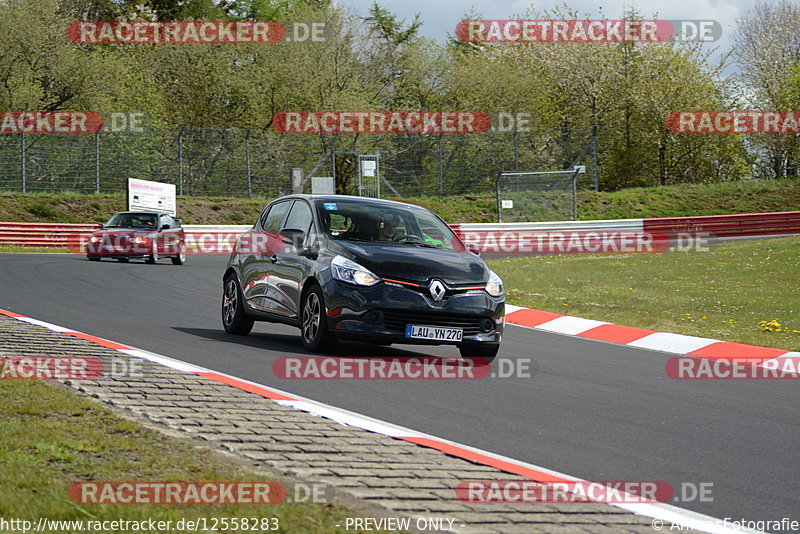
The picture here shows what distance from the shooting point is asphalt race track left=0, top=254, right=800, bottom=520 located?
5941mm

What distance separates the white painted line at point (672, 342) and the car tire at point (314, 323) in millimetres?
4602

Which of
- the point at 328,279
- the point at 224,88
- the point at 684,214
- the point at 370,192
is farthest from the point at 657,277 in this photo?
the point at 224,88

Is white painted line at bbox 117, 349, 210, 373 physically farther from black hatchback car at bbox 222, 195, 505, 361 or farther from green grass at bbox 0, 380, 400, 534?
green grass at bbox 0, 380, 400, 534

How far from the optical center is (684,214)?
45.2 metres

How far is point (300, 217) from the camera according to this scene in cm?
1150

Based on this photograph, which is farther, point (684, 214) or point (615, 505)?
point (684, 214)

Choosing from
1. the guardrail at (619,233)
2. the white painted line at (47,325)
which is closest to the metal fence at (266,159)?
the guardrail at (619,233)

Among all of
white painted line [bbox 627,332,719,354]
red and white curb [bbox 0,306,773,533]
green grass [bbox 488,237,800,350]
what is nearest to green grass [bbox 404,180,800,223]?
green grass [bbox 488,237,800,350]

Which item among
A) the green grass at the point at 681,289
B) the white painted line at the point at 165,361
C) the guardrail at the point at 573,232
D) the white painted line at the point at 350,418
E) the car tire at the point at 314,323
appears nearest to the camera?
the white painted line at the point at 350,418

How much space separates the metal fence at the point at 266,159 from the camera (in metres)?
38.2

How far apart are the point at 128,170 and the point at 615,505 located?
119 ft

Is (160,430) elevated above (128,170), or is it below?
below

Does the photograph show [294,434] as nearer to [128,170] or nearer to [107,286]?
[107,286]

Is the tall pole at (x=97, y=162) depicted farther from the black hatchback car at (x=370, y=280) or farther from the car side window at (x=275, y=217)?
the black hatchback car at (x=370, y=280)
